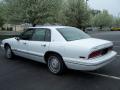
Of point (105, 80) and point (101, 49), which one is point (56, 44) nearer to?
point (101, 49)

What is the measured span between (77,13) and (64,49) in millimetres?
21188

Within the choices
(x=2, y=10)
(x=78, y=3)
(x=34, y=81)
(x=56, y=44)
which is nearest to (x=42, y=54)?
(x=56, y=44)

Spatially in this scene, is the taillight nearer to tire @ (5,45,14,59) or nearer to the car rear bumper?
the car rear bumper

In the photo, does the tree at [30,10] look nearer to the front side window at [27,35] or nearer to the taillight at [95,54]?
the front side window at [27,35]

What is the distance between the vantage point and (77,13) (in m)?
25.4

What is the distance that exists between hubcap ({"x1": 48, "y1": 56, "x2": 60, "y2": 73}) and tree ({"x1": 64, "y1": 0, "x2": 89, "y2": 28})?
2048 centimetres

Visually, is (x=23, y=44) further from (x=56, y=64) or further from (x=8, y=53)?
(x=56, y=64)

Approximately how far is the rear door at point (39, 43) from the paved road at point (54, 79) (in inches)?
22.0

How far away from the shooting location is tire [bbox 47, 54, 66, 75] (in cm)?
520

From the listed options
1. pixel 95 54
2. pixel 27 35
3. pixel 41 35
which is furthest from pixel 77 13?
pixel 95 54

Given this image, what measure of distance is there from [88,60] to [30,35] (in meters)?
2.79

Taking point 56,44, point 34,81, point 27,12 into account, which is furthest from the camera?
point 27,12

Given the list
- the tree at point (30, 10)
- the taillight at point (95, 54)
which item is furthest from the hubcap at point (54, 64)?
the tree at point (30, 10)

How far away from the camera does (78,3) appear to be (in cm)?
2580
